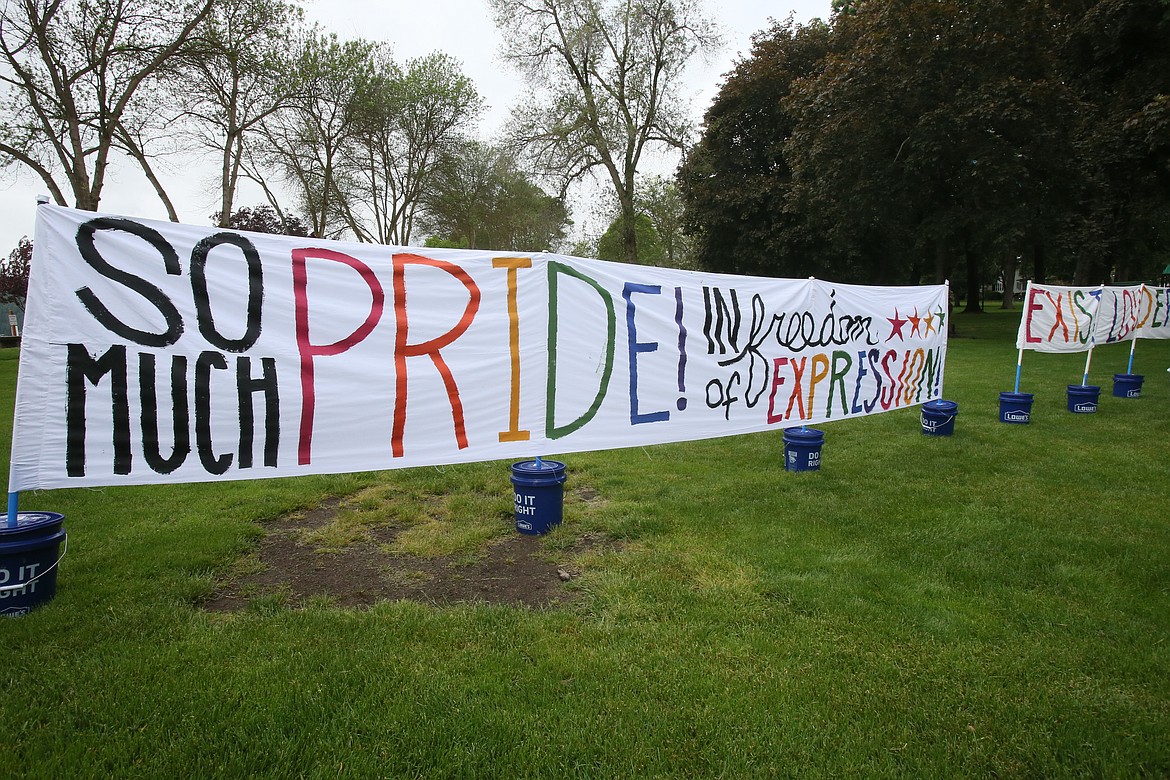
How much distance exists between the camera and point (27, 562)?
3189 mm

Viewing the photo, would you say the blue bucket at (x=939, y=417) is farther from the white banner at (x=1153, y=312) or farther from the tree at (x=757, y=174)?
the tree at (x=757, y=174)

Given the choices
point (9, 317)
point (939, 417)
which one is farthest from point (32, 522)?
point (9, 317)

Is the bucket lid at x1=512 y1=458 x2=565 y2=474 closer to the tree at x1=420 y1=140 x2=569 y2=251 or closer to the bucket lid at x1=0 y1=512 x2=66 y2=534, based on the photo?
the bucket lid at x1=0 y1=512 x2=66 y2=534

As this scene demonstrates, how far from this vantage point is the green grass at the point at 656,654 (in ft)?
7.57

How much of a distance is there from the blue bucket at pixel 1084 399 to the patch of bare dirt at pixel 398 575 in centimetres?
904

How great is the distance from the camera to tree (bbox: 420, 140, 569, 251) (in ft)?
102

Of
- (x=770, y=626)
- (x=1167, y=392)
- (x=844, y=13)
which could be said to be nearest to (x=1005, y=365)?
(x=1167, y=392)

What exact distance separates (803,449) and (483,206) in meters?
33.0

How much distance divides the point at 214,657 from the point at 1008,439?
8.57 meters

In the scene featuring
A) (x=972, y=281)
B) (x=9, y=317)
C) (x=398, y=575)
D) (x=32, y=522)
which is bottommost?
(x=398, y=575)

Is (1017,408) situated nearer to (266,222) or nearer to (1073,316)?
(1073,316)

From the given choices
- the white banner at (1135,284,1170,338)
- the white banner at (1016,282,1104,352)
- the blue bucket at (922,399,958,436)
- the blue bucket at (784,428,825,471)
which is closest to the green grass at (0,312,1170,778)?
the blue bucket at (784,428,825,471)

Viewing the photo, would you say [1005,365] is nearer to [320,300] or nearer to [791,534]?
[791,534]

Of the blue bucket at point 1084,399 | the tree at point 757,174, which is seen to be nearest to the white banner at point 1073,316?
the blue bucket at point 1084,399
